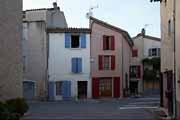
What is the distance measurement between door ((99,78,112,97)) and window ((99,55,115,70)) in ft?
4.24

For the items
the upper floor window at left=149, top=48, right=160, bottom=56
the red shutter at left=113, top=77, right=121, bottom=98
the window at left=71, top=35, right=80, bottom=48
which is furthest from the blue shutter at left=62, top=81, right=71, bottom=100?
the upper floor window at left=149, top=48, right=160, bottom=56

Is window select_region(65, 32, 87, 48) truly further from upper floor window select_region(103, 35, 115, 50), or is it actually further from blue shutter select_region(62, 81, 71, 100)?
blue shutter select_region(62, 81, 71, 100)

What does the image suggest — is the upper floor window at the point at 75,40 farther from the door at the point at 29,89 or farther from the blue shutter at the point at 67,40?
the door at the point at 29,89

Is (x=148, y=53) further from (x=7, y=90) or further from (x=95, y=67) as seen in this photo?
(x=7, y=90)

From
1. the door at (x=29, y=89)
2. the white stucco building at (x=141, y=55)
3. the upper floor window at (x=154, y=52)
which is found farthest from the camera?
the upper floor window at (x=154, y=52)

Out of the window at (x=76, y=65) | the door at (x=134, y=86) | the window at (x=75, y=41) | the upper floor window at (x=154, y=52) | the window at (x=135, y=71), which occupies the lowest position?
the door at (x=134, y=86)

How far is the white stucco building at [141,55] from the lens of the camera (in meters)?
66.7

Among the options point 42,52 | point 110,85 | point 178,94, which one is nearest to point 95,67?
point 110,85

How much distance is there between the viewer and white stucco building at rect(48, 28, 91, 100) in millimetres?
51500

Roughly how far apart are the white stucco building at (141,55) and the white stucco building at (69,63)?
48.7 ft

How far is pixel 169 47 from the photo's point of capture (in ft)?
86.0

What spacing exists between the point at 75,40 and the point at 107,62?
4.45 m

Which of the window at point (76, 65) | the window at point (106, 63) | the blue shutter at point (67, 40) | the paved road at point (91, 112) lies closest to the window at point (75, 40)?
the blue shutter at point (67, 40)

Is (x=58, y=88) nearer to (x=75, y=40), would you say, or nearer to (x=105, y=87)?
(x=105, y=87)
